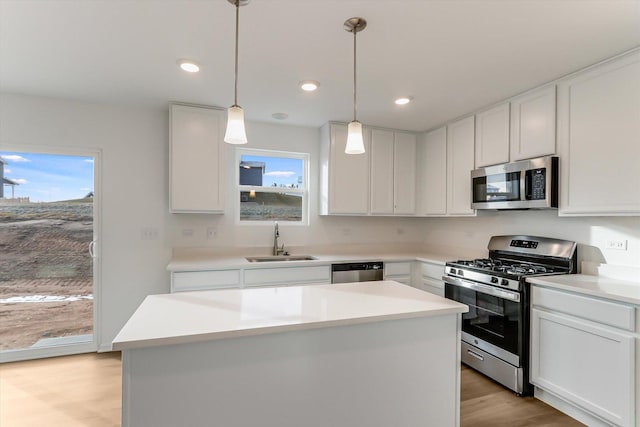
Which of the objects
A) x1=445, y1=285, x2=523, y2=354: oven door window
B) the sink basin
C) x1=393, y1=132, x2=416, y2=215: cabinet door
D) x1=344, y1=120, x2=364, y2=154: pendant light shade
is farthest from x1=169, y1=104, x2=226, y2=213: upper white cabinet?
x1=445, y1=285, x2=523, y2=354: oven door window

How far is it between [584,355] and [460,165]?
78.9 inches

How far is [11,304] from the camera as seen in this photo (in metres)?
2.99

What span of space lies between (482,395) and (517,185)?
1736mm

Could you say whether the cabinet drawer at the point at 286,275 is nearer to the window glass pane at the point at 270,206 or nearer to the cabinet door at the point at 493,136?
the window glass pane at the point at 270,206

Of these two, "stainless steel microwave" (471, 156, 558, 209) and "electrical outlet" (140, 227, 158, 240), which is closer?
"stainless steel microwave" (471, 156, 558, 209)

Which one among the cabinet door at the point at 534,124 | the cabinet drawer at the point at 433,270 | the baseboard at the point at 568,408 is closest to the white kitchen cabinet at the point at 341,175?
the cabinet drawer at the point at 433,270

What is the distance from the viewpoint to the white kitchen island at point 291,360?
1166 mm

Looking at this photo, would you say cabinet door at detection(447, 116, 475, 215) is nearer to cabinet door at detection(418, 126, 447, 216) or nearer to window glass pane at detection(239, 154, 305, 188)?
cabinet door at detection(418, 126, 447, 216)

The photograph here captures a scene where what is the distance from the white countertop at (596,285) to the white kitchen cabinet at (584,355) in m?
0.05

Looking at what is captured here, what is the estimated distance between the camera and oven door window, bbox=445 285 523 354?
243cm

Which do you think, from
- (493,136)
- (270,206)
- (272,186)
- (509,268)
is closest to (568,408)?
(509,268)

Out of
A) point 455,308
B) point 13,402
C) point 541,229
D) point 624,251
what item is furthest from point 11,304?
point 624,251

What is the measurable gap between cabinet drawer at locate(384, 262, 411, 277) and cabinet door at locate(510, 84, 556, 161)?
1538mm

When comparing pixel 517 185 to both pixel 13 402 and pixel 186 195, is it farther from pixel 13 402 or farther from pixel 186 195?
pixel 13 402
